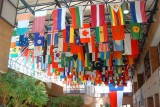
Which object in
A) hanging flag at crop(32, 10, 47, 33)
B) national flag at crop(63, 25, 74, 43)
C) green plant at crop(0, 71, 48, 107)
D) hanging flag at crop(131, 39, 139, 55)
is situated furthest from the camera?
hanging flag at crop(131, 39, 139, 55)

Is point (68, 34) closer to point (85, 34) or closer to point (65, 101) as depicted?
point (85, 34)

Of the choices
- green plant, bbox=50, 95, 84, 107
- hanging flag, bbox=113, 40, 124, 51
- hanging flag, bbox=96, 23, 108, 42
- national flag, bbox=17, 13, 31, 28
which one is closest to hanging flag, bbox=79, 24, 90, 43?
hanging flag, bbox=96, 23, 108, 42

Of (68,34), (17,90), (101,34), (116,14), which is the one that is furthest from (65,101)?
(17,90)

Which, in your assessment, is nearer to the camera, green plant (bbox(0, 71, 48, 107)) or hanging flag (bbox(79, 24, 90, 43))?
green plant (bbox(0, 71, 48, 107))

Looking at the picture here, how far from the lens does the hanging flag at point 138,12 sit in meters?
10.1

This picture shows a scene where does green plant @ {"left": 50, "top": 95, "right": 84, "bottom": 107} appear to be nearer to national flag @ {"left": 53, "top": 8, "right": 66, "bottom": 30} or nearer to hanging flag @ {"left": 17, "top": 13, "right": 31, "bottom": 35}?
hanging flag @ {"left": 17, "top": 13, "right": 31, "bottom": 35}

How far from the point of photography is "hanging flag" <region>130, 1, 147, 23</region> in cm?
1012

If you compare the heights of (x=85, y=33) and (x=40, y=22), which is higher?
(x=40, y=22)

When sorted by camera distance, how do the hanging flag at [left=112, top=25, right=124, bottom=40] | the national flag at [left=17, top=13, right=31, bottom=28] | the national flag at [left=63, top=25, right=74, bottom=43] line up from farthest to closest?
1. the national flag at [left=63, top=25, right=74, bottom=43]
2. the hanging flag at [left=112, top=25, right=124, bottom=40]
3. the national flag at [left=17, top=13, right=31, bottom=28]

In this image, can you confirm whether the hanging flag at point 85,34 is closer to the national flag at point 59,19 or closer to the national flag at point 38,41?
the national flag at point 59,19

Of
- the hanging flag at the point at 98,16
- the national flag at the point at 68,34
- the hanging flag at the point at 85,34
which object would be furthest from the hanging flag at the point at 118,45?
the hanging flag at the point at 98,16

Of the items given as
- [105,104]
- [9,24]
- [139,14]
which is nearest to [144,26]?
[139,14]

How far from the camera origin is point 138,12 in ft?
33.6

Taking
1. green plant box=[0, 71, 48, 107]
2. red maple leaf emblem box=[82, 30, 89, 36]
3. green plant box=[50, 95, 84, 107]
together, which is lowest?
green plant box=[50, 95, 84, 107]
